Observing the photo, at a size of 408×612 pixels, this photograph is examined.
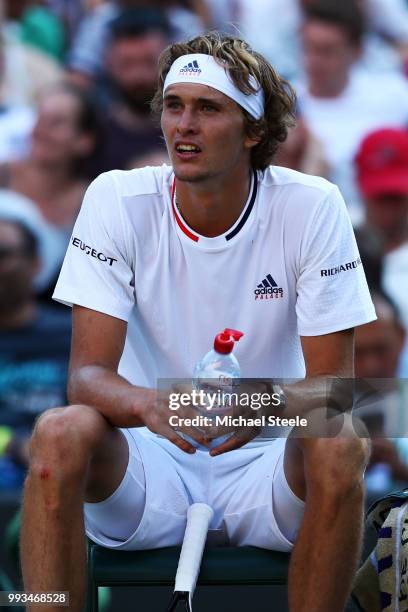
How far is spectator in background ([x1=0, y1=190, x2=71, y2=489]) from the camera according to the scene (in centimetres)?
515

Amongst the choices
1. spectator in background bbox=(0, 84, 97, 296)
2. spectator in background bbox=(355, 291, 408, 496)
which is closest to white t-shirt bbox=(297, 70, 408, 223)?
spectator in background bbox=(355, 291, 408, 496)

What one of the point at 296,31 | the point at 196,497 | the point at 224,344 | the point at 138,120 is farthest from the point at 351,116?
the point at 224,344

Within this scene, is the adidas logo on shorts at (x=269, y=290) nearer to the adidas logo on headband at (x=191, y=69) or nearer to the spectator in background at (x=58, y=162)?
the adidas logo on headband at (x=191, y=69)

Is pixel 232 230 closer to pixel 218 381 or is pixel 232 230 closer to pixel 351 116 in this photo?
pixel 218 381

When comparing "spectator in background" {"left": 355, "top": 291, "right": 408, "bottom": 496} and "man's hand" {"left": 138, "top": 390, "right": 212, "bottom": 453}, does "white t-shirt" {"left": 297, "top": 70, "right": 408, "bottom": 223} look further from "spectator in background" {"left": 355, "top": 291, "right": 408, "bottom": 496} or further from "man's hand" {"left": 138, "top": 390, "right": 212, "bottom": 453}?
"man's hand" {"left": 138, "top": 390, "right": 212, "bottom": 453}

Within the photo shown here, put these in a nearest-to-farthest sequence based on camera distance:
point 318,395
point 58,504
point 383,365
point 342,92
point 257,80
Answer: point 58,504 < point 318,395 < point 257,80 < point 383,365 < point 342,92

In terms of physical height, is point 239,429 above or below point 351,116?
below

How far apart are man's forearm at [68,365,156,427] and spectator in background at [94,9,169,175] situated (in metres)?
2.62

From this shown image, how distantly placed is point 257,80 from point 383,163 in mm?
2289

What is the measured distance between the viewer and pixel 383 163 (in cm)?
548

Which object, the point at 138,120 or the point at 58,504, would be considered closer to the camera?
the point at 58,504

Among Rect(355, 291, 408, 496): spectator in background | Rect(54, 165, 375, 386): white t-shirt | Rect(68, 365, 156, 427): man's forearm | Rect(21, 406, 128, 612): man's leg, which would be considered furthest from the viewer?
Rect(355, 291, 408, 496): spectator in background

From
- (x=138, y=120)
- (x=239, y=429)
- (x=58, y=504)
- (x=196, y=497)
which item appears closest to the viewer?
(x=58, y=504)

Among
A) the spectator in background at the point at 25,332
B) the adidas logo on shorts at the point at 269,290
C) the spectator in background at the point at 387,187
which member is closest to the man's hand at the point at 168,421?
the adidas logo on shorts at the point at 269,290
